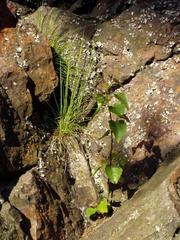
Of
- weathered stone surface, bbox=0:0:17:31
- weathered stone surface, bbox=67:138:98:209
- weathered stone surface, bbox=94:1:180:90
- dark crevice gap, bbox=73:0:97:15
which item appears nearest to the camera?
weathered stone surface, bbox=67:138:98:209

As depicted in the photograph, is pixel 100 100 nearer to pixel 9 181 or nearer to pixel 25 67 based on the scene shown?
pixel 25 67

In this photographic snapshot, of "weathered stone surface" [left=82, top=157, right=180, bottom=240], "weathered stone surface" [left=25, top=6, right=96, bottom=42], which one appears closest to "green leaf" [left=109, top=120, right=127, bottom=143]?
"weathered stone surface" [left=82, top=157, right=180, bottom=240]

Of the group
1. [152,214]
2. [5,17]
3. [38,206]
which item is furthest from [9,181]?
[5,17]

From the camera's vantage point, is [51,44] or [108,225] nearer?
[108,225]

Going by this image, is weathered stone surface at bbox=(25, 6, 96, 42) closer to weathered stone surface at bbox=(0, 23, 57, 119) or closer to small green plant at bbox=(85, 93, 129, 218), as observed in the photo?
weathered stone surface at bbox=(0, 23, 57, 119)

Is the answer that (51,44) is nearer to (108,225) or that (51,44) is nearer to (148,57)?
(148,57)

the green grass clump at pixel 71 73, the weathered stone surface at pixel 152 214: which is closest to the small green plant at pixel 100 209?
the weathered stone surface at pixel 152 214

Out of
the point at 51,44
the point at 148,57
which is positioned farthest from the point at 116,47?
the point at 51,44
